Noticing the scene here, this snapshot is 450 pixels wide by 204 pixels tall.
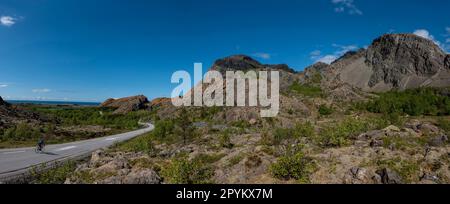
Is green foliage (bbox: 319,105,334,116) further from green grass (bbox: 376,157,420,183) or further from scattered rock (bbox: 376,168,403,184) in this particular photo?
scattered rock (bbox: 376,168,403,184)

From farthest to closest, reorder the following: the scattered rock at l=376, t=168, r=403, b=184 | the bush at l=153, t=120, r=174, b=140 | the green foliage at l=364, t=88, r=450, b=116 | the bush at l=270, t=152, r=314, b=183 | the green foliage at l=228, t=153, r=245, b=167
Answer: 1. the green foliage at l=364, t=88, r=450, b=116
2. the bush at l=153, t=120, r=174, b=140
3. the green foliage at l=228, t=153, r=245, b=167
4. the bush at l=270, t=152, r=314, b=183
5. the scattered rock at l=376, t=168, r=403, b=184

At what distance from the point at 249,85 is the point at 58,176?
106430mm

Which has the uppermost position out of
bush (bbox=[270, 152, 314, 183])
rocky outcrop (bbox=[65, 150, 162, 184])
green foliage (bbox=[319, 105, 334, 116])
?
green foliage (bbox=[319, 105, 334, 116])

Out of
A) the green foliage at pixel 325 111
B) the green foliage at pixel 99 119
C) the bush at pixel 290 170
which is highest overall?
the green foliage at pixel 325 111

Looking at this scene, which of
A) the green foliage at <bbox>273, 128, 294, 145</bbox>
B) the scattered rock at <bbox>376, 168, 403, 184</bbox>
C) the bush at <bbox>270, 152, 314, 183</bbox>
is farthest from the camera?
the green foliage at <bbox>273, 128, 294, 145</bbox>

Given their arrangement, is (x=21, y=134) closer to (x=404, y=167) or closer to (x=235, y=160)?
(x=235, y=160)

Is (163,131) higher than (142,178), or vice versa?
(142,178)

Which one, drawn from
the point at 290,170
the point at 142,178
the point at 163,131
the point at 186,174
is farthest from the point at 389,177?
the point at 163,131

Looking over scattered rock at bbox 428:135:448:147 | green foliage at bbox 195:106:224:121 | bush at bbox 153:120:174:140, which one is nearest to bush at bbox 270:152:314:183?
scattered rock at bbox 428:135:448:147

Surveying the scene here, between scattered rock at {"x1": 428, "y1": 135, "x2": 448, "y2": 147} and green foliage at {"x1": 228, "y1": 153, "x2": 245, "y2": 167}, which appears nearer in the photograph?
green foliage at {"x1": 228, "y1": 153, "x2": 245, "y2": 167}

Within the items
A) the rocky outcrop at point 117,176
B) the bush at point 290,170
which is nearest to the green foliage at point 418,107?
the bush at point 290,170

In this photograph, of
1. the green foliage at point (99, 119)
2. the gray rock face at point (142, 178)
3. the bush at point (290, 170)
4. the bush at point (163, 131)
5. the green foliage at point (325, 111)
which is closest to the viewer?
the gray rock face at point (142, 178)

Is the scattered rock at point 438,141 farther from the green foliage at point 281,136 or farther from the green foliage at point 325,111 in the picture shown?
the green foliage at point 325,111
